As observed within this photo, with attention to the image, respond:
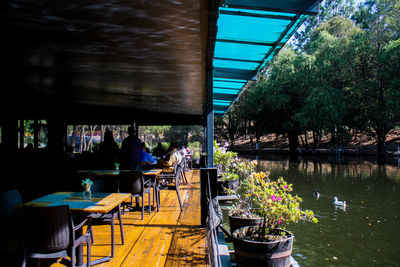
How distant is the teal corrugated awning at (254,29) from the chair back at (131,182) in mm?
2564

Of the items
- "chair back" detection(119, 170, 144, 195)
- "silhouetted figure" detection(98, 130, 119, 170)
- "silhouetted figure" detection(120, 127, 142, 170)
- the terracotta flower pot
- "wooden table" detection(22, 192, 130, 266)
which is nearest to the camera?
"wooden table" detection(22, 192, 130, 266)

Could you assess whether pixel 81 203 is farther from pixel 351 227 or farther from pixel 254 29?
pixel 351 227

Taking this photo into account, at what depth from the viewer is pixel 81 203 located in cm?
334

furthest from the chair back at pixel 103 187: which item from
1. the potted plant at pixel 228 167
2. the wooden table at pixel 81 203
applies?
the potted plant at pixel 228 167

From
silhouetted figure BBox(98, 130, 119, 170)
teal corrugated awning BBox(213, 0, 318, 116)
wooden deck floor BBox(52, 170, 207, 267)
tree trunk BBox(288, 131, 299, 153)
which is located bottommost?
wooden deck floor BBox(52, 170, 207, 267)

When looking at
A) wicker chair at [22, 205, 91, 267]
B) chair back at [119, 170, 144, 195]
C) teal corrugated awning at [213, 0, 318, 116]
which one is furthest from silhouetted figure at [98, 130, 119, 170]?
wicker chair at [22, 205, 91, 267]

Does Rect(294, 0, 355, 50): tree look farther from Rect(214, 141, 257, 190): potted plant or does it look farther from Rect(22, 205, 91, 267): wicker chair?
Rect(22, 205, 91, 267): wicker chair

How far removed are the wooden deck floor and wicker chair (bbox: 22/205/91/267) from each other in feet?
2.67

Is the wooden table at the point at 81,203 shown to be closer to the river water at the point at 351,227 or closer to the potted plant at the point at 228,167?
the potted plant at the point at 228,167

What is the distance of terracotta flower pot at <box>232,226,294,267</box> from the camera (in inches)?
127

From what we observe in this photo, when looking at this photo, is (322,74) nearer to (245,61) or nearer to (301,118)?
(301,118)

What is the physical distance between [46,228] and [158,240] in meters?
1.82

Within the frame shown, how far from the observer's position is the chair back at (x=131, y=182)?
16.4 ft

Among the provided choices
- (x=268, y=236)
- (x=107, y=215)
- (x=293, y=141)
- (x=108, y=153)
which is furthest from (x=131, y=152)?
(x=293, y=141)
